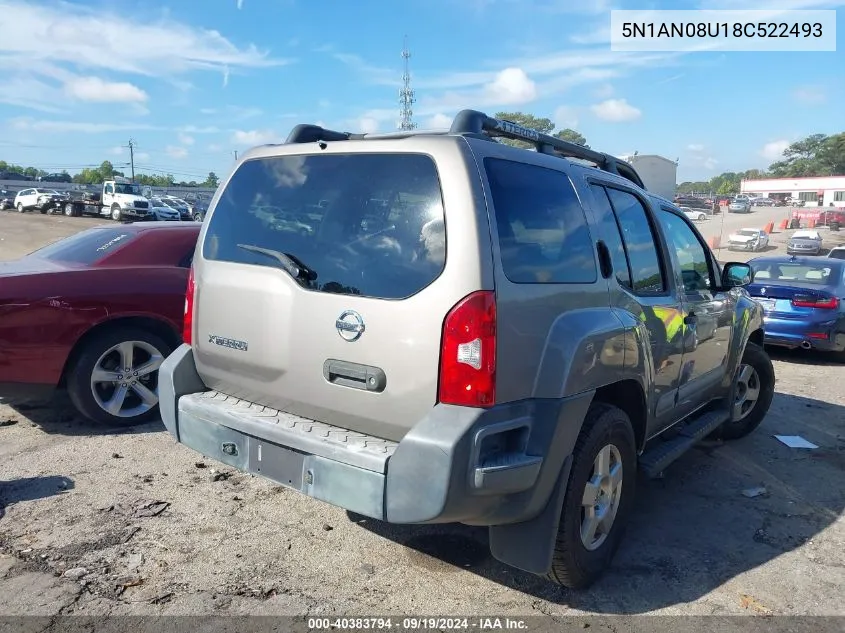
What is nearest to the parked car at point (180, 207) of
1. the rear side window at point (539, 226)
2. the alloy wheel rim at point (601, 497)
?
the rear side window at point (539, 226)

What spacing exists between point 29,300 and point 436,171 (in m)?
3.51

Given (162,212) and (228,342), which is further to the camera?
(162,212)

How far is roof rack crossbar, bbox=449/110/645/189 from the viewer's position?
118 inches

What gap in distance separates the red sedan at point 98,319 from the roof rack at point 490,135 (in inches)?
97.5

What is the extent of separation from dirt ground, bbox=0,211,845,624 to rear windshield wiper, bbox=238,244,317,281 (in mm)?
1436

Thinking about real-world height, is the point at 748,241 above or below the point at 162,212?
below

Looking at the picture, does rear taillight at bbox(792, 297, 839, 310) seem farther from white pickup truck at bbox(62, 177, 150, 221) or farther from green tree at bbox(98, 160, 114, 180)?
green tree at bbox(98, 160, 114, 180)

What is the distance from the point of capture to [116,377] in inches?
207

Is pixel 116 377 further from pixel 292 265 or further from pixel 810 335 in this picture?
pixel 810 335

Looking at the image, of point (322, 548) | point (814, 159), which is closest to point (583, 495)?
point (322, 548)

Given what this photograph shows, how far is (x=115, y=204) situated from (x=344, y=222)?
135 feet

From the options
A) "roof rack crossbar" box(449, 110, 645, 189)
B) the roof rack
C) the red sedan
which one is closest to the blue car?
"roof rack crossbar" box(449, 110, 645, 189)

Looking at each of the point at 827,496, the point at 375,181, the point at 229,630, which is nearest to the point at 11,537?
the point at 229,630

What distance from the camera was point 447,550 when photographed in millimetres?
3602
